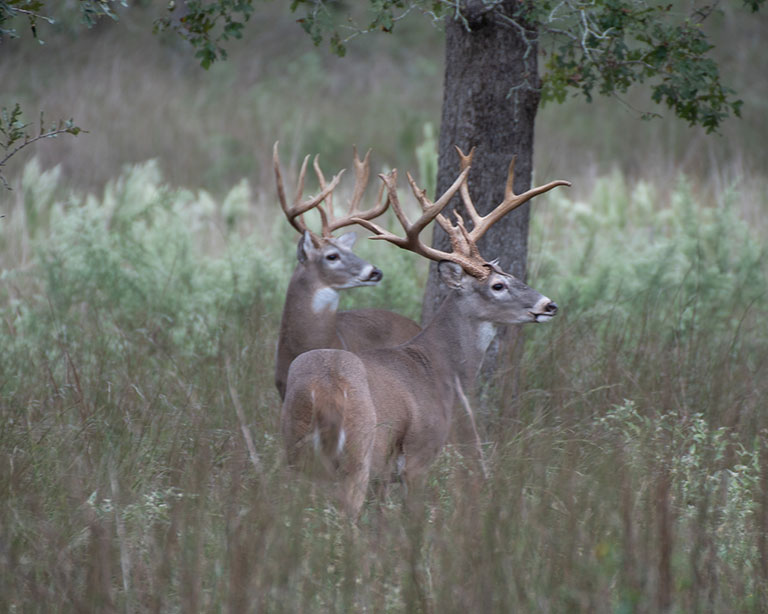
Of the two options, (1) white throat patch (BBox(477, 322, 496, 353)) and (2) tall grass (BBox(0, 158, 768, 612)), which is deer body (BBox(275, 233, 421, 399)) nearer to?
(2) tall grass (BBox(0, 158, 768, 612))

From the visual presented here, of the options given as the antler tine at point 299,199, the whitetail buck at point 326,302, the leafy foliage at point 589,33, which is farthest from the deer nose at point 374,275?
the leafy foliage at point 589,33

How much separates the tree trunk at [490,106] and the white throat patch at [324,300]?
0.91m

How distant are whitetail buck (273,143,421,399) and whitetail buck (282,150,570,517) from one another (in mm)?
680

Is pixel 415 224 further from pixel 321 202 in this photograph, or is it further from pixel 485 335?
pixel 321 202

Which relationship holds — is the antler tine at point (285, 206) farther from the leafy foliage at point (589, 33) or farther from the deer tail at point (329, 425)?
the deer tail at point (329, 425)

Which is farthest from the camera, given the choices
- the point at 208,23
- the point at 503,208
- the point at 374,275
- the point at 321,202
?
the point at 321,202

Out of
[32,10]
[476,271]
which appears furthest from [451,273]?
[32,10]

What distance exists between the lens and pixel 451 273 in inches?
207

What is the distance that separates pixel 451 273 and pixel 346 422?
1.33 metres

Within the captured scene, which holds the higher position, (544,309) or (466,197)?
(466,197)

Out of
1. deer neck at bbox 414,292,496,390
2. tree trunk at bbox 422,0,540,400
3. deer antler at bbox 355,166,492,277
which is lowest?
deer neck at bbox 414,292,496,390

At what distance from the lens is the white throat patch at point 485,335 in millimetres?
5320

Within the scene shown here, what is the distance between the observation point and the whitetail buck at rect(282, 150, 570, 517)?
4172 mm

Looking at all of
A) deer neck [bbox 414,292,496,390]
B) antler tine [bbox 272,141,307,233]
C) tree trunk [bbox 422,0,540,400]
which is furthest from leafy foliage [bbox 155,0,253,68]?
deer neck [bbox 414,292,496,390]
